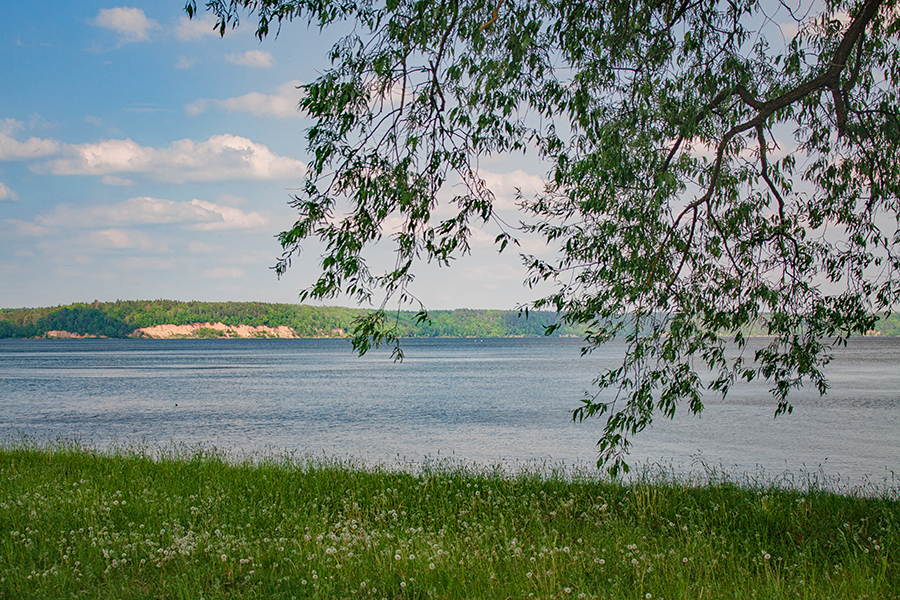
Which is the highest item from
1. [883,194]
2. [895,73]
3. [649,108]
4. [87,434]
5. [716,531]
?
[895,73]

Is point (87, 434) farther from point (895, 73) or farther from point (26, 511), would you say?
point (895, 73)

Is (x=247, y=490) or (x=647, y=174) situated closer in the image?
(x=647, y=174)

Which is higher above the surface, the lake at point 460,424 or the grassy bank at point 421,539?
the grassy bank at point 421,539

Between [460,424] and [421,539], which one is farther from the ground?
[421,539]

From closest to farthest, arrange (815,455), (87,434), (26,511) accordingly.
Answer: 1. (26,511)
2. (815,455)
3. (87,434)

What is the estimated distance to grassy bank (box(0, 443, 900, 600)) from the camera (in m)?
5.98

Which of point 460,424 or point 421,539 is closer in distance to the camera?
point 421,539

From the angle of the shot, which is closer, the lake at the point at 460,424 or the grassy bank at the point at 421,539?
the grassy bank at the point at 421,539

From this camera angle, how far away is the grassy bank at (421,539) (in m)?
5.98

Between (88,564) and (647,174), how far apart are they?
301 inches

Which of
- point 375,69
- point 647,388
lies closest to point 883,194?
point 647,388

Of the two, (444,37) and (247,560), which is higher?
(444,37)

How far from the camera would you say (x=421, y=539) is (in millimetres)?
7730

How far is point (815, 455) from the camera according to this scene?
22.6m
